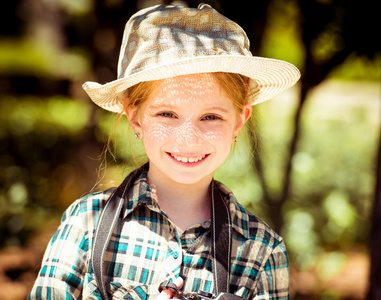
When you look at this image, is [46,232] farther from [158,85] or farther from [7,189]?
[158,85]

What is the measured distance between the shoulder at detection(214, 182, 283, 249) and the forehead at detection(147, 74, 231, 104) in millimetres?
484

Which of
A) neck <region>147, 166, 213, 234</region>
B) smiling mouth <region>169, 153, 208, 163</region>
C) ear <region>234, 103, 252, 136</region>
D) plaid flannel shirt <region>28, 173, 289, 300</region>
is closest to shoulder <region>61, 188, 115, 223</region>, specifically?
plaid flannel shirt <region>28, 173, 289, 300</region>

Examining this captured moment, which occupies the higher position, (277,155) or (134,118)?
(277,155)

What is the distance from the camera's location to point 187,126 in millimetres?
1922

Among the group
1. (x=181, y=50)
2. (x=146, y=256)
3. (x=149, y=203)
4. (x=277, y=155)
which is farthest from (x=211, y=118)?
(x=277, y=155)

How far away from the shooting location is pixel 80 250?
1.90 metres

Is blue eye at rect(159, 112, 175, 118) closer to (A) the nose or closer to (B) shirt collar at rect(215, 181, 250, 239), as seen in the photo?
(A) the nose

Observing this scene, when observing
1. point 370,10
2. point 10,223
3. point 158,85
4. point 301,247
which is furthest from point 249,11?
point 10,223

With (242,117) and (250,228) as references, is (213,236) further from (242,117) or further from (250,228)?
(242,117)

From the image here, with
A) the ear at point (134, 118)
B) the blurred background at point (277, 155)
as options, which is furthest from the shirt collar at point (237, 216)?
the blurred background at point (277, 155)

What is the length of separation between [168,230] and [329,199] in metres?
4.26

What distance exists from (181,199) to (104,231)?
39cm

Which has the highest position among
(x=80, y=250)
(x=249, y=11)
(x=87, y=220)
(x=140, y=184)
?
(x=249, y=11)

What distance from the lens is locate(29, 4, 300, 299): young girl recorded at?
6.16 feet
